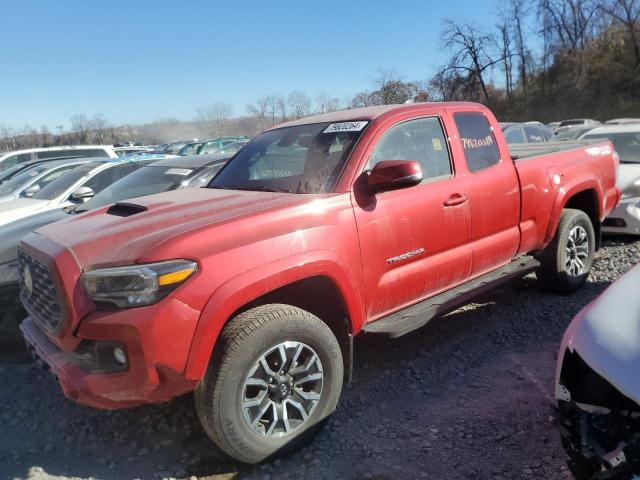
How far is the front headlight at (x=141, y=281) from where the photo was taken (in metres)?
2.40

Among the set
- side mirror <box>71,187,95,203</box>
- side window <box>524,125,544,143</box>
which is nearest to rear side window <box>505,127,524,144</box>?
side window <box>524,125,544,143</box>

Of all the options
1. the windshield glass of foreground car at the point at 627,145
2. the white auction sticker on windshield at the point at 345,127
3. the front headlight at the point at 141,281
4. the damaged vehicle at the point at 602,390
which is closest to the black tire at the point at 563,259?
the white auction sticker on windshield at the point at 345,127

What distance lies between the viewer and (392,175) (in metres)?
3.05

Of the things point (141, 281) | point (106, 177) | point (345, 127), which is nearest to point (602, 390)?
point (141, 281)

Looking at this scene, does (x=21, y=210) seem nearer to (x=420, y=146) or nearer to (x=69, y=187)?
(x=69, y=187)

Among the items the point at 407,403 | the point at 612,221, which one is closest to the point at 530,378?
the point at 407,403

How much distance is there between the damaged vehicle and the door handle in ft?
4.75

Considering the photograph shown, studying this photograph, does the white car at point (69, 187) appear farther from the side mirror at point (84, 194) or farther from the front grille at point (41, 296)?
the front grille at point (41, 296)

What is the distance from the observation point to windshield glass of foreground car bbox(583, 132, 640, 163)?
7317 mm

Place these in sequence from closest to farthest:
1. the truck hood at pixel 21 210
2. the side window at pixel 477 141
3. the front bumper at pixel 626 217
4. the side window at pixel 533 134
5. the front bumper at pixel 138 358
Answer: the front bumper at pixel 138 358, the side window at pixel 477 141, the front bumper at pixel 626 217, the truck hood at pixel 21 210, the side window at pixel 533 134

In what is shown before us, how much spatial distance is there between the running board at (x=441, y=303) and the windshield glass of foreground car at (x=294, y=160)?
0.96 metres

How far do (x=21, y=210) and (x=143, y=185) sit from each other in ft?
8.58

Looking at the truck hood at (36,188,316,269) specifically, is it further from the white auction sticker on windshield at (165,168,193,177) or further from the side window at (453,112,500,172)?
the white auction sticker on windshield at (165,168,193,177)

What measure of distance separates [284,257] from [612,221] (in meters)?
5.48
